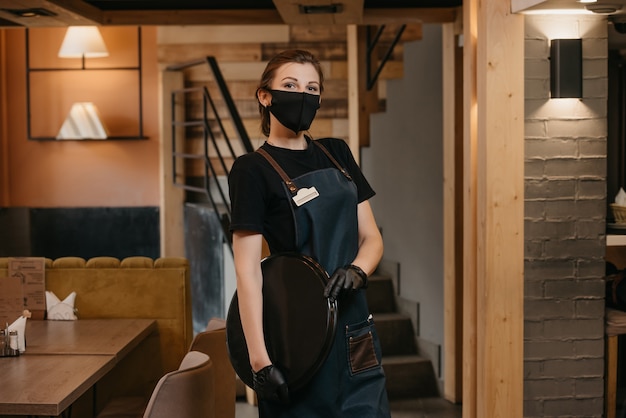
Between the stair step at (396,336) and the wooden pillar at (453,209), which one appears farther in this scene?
the stair step at (396,336)

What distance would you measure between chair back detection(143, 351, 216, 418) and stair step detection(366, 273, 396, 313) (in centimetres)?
349

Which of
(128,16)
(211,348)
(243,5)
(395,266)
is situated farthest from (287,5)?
(395,266)

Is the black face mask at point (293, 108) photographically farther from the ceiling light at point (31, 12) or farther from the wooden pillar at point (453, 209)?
the wooden pillar at point (453, 209)

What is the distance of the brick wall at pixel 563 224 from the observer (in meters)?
3.78

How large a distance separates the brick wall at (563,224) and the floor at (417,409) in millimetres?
1104

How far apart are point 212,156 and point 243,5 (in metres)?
2.27

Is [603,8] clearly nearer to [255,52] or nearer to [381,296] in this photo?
[381,296]

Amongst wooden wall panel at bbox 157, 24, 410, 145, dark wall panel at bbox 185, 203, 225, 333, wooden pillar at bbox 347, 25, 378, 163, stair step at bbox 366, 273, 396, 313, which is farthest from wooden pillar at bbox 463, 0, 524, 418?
wooden wall panel at bbox 157, 24, 410, 145

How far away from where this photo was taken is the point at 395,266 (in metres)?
5.97

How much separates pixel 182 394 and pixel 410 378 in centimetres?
319

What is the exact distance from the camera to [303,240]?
7.61 feet

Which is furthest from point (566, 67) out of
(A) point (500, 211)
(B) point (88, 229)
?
(B) point (88, 229)

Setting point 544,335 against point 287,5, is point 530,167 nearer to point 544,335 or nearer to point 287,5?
point 544,335

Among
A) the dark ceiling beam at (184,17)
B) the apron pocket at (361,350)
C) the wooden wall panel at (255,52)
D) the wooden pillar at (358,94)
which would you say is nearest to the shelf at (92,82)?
the wooden wall panel at (255,52)
